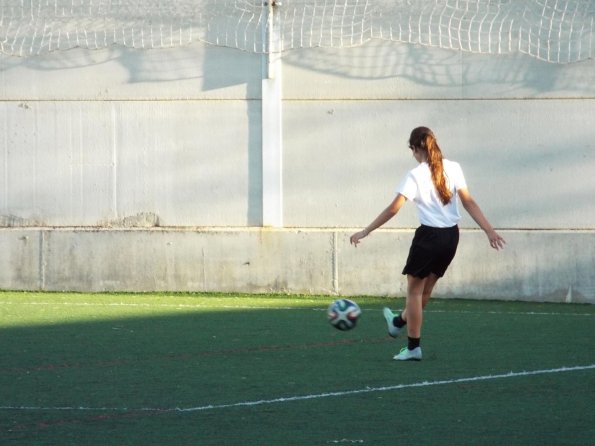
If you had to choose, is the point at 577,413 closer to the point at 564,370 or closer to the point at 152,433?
the point at 564,370

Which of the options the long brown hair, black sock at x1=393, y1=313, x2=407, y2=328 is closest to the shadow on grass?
black sock at x1=393, y1=313, x2=407, y2=328

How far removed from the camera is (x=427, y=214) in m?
10.4

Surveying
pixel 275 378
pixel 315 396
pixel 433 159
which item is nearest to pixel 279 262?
pixel 433 159

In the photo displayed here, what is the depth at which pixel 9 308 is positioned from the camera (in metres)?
14.7

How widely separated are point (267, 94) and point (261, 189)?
120 centimetres

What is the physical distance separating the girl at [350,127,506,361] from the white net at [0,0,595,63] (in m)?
5.87

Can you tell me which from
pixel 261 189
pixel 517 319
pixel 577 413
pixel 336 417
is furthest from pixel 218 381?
pixel 261 189

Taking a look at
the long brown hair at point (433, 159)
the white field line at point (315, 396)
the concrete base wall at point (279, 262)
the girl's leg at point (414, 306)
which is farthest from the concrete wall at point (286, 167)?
the white field line at point (315, 396)

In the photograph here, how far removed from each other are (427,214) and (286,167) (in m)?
6.27

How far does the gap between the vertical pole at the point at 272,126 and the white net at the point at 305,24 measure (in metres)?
0.05

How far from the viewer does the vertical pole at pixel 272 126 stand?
53.8 ft

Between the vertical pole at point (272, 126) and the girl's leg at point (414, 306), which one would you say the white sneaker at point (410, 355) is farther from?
the vertical pole at point (272, 126)

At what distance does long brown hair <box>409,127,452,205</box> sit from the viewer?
1030 cm

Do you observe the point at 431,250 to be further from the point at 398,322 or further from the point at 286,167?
the point at 286,167
